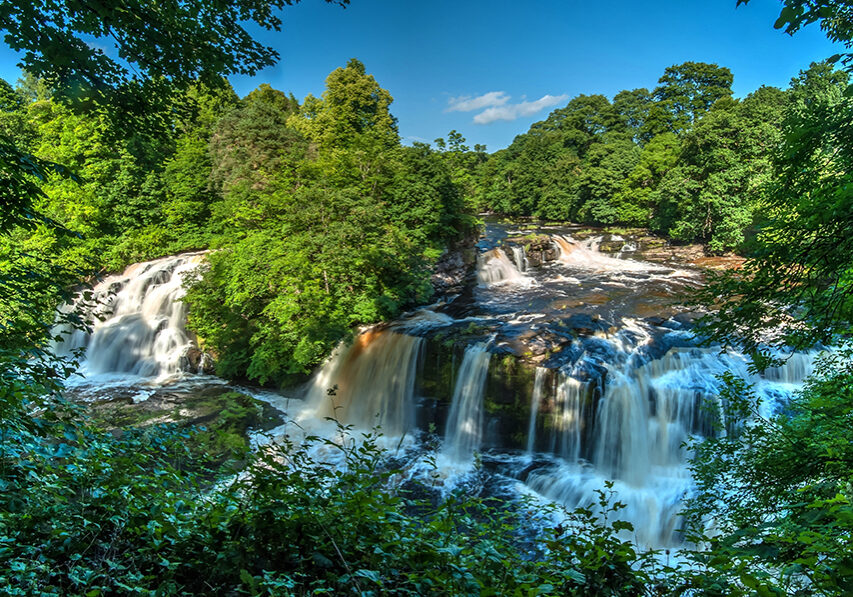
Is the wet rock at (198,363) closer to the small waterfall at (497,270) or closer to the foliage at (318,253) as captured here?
the foliage at (318,253)

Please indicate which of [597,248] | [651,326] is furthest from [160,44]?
[597,248]

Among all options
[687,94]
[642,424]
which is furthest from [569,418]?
[687,94]

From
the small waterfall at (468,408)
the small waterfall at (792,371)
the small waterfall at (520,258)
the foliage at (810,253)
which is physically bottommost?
the small waterfall at (468,408)

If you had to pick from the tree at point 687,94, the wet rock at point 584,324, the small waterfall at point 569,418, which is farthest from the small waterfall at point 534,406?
the tree at point 687,94

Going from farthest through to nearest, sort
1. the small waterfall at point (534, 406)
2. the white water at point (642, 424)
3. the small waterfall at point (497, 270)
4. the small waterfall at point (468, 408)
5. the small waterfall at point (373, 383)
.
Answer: the small waterfall at point (497, 270), the small waterfall at point (373, 383), the small waterfall at point (468, 408), the small waterfall at point (534, 406), the white water at point (642, 424)

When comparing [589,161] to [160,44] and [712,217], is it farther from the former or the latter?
[160,44]

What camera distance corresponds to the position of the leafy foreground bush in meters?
2.15

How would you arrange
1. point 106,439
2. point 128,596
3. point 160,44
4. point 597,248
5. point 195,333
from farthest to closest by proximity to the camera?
1. point 597,248
2. point 195,333
3. point 160,44
4. point 106,439
5. point 128,596

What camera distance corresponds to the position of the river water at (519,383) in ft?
29.8

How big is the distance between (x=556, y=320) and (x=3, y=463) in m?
12.4

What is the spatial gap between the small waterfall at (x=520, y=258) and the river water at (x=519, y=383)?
4379 millimetres

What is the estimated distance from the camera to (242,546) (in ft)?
8.12

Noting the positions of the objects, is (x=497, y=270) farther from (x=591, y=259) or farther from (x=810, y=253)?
(x=810, y=253)

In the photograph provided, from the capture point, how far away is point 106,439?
12.4 feet
